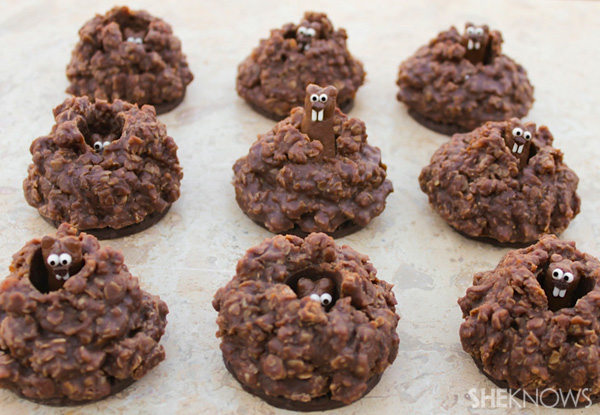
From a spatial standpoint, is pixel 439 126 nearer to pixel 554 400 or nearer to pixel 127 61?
pixel 127 61

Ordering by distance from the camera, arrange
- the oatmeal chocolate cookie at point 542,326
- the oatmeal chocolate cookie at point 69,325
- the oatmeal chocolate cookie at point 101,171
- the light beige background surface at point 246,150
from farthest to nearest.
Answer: the oatmeal chocolate cookie at point 101,171, the light beige background surface at point 246,150, the oatmeal chocolate cookie at point 542,326, the oatmeal chocolate cookie at point 69,325

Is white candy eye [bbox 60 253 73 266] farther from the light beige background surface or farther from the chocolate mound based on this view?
the chocolate mound

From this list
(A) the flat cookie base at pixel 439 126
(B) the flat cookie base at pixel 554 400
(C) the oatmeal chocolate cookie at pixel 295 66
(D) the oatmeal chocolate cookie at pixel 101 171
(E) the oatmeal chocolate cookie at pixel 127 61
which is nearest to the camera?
(B) the flat cookie base at pixel 554 400

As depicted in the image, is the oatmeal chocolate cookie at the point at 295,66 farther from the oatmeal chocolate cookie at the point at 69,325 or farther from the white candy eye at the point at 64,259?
the white candy eye at the point at 64,259

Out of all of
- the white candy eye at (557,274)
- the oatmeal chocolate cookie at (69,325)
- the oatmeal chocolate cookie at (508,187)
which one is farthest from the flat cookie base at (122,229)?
the white candy eye at (557,274)

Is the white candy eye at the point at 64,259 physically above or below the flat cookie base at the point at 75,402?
above

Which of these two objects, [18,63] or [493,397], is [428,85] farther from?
[18,63]

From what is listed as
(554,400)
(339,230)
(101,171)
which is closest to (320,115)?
(339,230)
